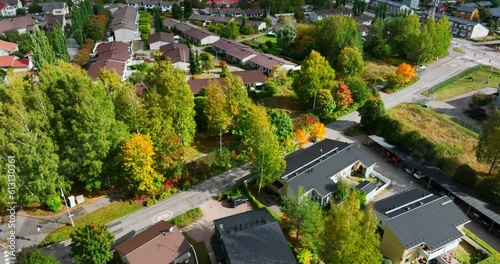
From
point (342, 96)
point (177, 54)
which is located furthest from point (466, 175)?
point (177, 54)

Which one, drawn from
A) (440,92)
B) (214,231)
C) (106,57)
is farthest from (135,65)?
(440,92)

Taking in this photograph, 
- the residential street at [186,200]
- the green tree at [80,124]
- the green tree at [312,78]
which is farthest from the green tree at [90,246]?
the green tree at [312,78]

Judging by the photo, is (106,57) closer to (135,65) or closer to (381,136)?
(135,65)

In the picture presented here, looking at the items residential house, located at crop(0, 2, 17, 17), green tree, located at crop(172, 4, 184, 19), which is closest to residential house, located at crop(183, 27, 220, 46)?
green tree, located at crop(172, 4, 184, 19)

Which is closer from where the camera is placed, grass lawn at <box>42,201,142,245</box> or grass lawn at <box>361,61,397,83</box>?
grass lawn at <box>42,201,142,245</box>

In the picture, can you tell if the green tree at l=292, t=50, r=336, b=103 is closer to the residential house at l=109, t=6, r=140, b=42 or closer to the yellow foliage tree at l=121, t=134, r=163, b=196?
the yellow foliage tree at l=121, t=134, r=163, b=196

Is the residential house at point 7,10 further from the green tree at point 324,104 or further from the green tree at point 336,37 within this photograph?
the green tree at point 324,104
